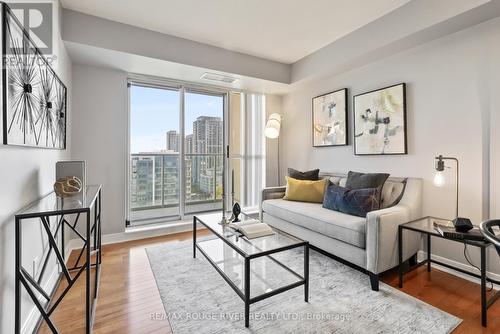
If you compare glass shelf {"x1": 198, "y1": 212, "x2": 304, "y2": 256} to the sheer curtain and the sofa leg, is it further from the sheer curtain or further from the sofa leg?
the sheer curtain

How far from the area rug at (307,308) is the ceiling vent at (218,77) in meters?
2.51

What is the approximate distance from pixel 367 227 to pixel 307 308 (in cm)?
81

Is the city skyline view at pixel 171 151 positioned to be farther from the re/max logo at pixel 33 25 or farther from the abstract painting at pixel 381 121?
the abstract painting at pixel 381 121

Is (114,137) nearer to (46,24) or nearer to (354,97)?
(46,24)

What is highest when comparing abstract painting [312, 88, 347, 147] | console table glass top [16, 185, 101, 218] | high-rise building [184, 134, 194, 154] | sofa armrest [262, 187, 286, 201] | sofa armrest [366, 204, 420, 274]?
Result: abstract painting [312, 88, 347, 147]

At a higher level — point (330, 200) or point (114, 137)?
point (114, 137)

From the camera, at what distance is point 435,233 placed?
185 centimetres

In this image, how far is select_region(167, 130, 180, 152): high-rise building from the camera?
3.66 m

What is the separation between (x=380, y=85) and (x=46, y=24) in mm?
3331

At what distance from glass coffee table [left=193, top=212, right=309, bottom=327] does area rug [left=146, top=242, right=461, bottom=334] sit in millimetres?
90

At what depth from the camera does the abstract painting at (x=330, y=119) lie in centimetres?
335

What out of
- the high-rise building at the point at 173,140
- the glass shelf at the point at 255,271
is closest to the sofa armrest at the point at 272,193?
the glass shelf at the point at 255,271

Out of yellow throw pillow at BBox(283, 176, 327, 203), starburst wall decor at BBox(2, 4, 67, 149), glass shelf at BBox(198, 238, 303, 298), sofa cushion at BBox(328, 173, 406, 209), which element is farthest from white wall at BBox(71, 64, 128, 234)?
sofa cushion at BBox(328, 173, 406, 209)

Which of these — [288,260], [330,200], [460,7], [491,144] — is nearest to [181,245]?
[288,260]
